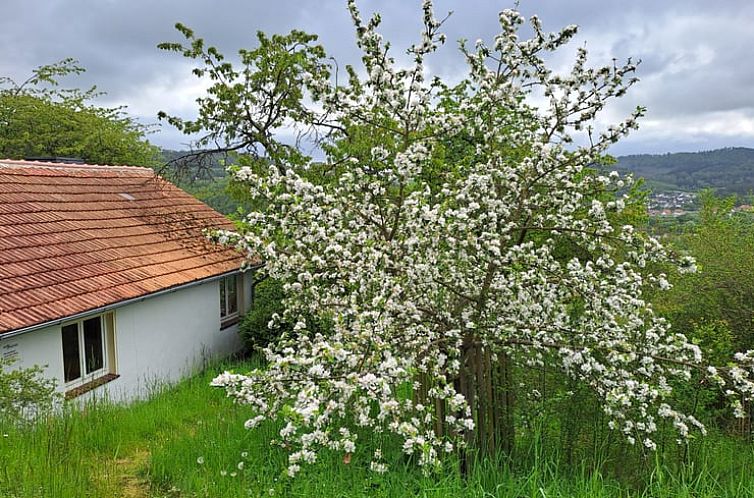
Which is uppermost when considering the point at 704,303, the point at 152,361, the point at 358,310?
the point at 358,310

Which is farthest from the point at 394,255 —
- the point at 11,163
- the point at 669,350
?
the point at 11,163

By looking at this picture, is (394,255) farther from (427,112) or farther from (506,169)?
(427,112)

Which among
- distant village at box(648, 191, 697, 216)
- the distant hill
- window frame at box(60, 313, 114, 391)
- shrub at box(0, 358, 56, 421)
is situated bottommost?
window frame at box(60, 313, 114, 391)

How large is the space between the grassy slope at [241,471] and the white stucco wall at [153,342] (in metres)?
2.14

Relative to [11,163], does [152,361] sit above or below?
below

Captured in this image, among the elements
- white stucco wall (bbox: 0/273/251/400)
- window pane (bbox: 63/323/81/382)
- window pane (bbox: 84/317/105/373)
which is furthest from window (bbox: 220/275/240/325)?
window pane (bbox: 63/323/81/382)

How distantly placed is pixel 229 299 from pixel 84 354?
5.05m

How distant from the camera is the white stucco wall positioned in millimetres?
7168

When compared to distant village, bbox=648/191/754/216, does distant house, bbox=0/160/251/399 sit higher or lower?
lower

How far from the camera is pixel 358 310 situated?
183 inches

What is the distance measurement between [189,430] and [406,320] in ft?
8.91

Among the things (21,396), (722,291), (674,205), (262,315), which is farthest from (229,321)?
(674,205)

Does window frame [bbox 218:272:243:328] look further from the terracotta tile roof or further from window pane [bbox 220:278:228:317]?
the terracotta tile roof

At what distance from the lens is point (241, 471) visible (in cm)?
441
